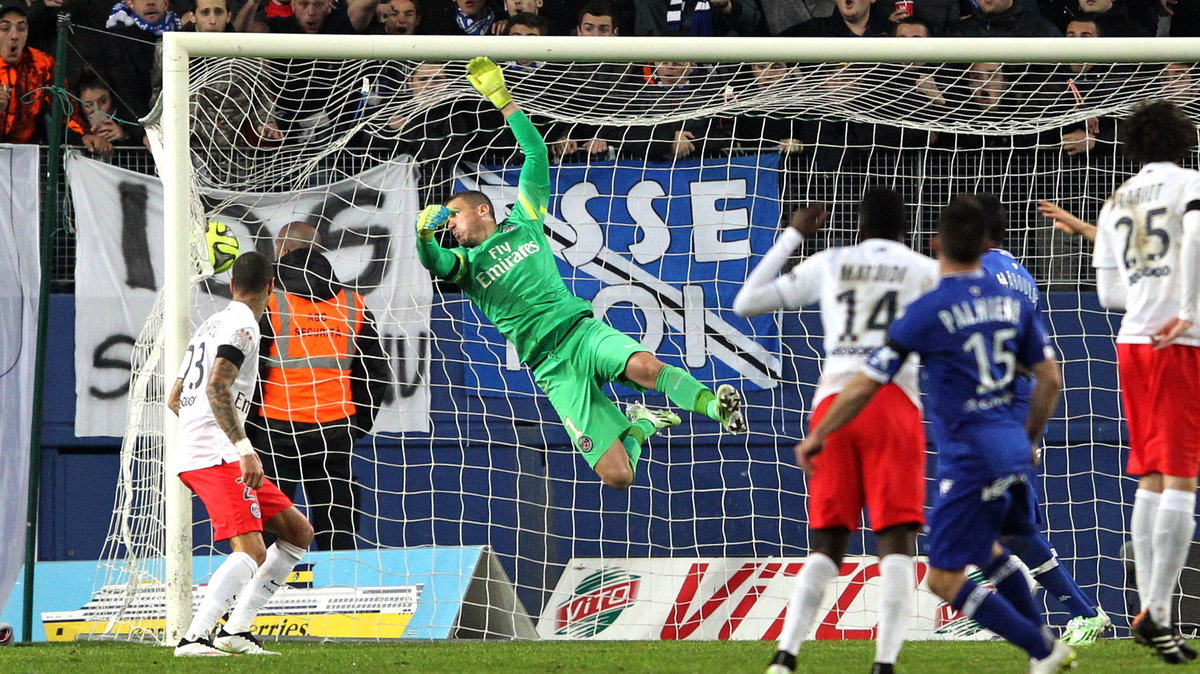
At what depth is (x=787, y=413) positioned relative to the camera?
9.37m

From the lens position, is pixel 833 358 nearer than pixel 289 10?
Yes

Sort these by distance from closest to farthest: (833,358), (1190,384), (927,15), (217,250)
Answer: (833,358) < (1190,384) < (217,250) < (927,15)

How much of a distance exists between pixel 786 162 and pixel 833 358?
471cm

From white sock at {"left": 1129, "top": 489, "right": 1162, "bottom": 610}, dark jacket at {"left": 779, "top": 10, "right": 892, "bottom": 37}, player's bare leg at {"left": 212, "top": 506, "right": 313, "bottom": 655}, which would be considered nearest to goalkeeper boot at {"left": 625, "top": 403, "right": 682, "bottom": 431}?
player's bare leg at {"left": 212, "top": 506, "right": 313, "bottom": 655}

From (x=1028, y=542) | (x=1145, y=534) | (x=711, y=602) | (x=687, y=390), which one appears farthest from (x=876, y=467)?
(x=711, y=602)

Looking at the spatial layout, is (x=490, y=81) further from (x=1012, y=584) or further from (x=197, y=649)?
(x=1012, y=584)

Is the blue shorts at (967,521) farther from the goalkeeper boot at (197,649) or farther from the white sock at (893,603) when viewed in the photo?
the goalkeeper boot at (197,649)

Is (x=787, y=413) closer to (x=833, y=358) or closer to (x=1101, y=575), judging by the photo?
(x=1101, y=575)

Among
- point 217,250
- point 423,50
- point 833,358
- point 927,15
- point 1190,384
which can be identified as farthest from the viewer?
point 927,15

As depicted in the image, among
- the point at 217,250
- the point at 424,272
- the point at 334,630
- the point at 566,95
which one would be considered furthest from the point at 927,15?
the point at 334,630

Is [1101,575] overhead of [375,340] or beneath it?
beneath

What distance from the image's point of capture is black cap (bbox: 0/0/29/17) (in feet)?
31.8

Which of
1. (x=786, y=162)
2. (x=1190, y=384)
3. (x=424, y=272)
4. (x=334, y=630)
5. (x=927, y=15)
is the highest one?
(x=927, y=15)

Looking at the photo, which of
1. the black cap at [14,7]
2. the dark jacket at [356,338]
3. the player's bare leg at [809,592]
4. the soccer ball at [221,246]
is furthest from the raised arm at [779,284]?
the black cap at [14,7]
